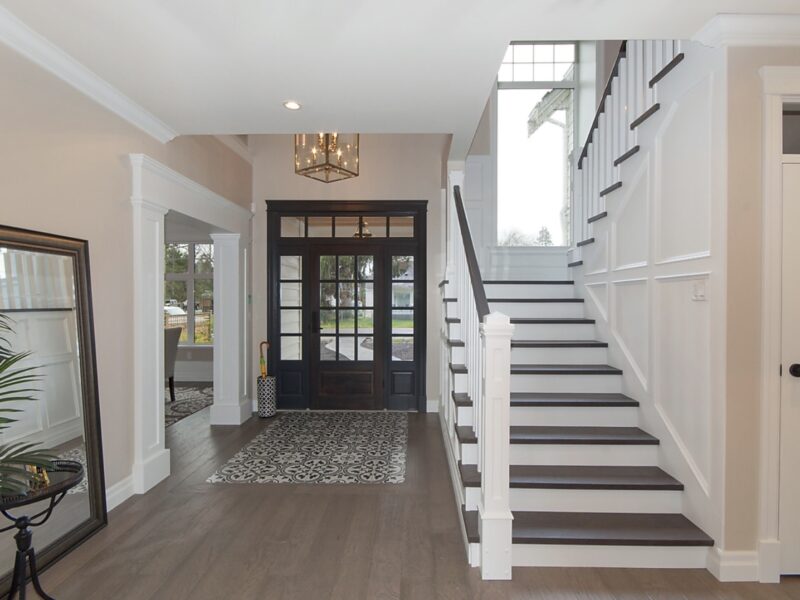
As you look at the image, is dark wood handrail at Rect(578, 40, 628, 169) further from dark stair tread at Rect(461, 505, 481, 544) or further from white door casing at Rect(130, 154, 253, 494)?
white door casing at Rect(130, 154, 253, 494)

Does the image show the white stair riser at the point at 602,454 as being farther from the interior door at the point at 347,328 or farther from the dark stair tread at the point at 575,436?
the interior door at the point at 347,328

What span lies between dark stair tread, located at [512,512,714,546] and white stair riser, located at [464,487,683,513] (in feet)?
0.09

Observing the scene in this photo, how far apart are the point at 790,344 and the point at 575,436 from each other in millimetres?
1146

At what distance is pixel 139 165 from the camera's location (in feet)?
10.8

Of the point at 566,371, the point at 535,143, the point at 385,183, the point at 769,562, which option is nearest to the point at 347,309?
the point at 385,183

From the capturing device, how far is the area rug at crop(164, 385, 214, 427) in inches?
226

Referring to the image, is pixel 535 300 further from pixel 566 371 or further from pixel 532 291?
pixel 566 371

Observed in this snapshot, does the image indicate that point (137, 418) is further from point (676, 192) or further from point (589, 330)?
point (676, 192)

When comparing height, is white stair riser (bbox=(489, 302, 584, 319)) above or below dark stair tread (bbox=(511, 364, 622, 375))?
above

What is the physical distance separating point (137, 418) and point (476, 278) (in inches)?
97.2

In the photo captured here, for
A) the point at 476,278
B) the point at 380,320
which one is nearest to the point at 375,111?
the point at 476,278

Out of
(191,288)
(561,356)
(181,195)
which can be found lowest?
(561,356)

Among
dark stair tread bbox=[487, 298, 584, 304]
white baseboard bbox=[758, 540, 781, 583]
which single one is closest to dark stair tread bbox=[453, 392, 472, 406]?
dark stair tread bbox=[487, 298, 584, 304]

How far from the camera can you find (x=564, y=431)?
297cm
